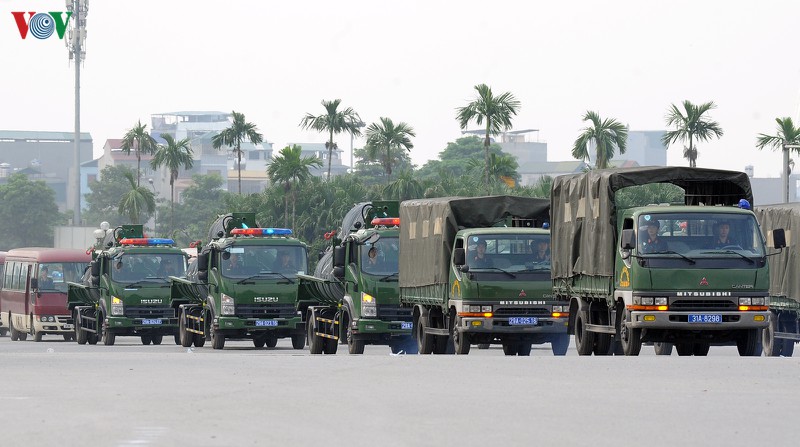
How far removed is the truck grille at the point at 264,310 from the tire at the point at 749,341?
14.0 m

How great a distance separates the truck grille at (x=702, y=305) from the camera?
2430cm

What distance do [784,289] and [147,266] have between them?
65.0 feet

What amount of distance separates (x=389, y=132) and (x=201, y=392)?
255ft

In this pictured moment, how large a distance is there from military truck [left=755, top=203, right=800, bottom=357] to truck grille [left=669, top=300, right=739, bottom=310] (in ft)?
19.0

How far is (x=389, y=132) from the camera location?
94.7m

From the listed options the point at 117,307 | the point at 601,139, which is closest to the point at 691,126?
the point at 601,139

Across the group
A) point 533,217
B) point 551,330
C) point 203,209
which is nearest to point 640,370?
point 551,330

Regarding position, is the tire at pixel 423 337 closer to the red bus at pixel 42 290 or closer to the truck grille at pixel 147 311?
the truck grille at pixel 147 311

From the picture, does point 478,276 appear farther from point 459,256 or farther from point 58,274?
point 58,274

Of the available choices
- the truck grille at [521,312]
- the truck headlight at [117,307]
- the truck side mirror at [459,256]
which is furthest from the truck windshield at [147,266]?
the truck grille at [521,312]

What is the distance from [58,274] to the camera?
52.1m

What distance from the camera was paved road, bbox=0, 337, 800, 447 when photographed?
1276cm

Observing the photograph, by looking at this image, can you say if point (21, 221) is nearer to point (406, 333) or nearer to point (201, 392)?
point (406, 333)

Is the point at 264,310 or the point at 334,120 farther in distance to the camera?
the point at 334,120
